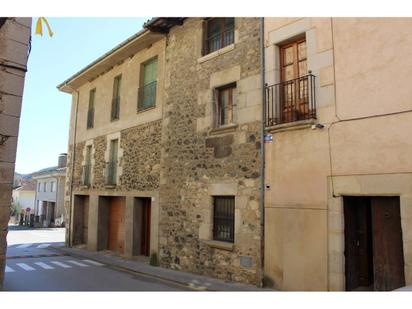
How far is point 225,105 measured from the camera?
8.68 meters

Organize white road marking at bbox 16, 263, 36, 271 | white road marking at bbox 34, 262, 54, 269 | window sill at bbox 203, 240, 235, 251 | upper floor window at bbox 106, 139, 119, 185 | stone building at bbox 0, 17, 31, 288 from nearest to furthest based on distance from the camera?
stone building at bbox 0, 17, 31, 288 < window sill at bbox 203, 240, 235, 251 < white road marking at bbox 16, 263, 36, 271 < white road marking at bbox 34, 262, 54, 269 < upper floor window at bbox 106, 139, 119, 185

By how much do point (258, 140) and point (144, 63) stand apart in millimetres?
5778

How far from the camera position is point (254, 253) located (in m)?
7.23

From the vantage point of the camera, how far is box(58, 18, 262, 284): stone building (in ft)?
25.4

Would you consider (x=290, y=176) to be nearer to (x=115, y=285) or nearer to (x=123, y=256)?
(x=115, y=285)

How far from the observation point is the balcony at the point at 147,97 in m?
11.1

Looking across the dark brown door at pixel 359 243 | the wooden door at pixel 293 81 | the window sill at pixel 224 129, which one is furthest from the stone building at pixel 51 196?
the dark brown door at pixel 359 243

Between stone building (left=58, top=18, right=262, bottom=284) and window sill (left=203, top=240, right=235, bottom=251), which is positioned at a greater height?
stone building (left=58, top=18, right=262, bottom=284)

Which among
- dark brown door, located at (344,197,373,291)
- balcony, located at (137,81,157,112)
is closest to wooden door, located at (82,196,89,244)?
balcony, located at (137,81,157,112)

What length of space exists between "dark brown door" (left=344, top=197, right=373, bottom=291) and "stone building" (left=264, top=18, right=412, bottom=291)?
2cm

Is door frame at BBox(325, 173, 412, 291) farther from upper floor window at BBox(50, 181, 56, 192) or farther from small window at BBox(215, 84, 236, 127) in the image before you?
upper floor window at BBox(50, 181, 56, 192)

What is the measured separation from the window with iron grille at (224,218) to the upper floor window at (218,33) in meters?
3.58

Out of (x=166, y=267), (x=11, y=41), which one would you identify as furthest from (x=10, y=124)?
(x=166, y=267)

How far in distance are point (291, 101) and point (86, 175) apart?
31.4 ft
